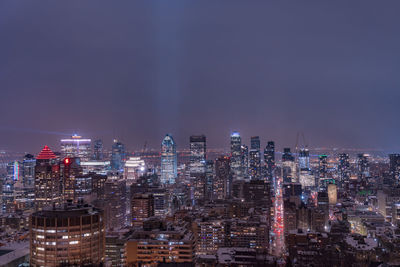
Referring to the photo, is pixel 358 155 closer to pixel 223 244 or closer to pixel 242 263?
pixel 223 244

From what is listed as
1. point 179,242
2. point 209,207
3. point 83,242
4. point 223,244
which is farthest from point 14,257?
point 209,207

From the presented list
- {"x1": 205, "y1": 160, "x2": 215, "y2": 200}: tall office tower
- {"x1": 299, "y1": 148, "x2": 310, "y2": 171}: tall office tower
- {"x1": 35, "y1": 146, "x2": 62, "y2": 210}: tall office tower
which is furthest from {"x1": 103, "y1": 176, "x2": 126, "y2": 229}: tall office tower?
Result: {"x1": 299, "y1": 148, "x2": 310, "y2": 171}: tall office tower

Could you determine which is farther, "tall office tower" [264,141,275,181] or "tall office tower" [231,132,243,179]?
"tall office tower" [264,141,275,181]

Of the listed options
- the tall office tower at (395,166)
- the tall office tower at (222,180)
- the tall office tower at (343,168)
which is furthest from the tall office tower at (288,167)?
the tall office tower at (395,166)

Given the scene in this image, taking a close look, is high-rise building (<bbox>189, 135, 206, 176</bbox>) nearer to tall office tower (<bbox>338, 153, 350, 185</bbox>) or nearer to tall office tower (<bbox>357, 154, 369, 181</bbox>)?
tall office tower (<bbox>338, 153, 350, 185</bbox>)

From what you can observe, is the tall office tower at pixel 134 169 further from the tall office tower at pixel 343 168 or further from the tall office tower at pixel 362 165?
the tall office tower at pixel 362 165

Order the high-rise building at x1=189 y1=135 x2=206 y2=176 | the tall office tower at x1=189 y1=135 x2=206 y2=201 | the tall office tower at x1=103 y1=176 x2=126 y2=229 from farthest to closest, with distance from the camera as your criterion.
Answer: the high-rise building at x1=189 y1=135 x2=206 y2=176 < the tall office tower at x1=189 y1=135 x2=206 y2=201 < the tall office tower at x1=103 y1=176 x2=126 y2=229
